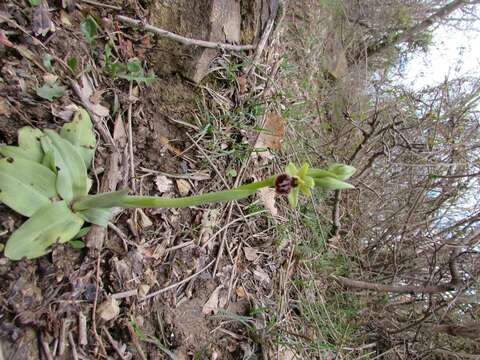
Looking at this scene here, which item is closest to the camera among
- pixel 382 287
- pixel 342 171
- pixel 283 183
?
pixel 283 183

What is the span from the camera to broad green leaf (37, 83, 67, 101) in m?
1.38

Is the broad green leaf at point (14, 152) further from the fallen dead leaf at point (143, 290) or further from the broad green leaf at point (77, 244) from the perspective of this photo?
the fallen dead leaf at point (143, 290)

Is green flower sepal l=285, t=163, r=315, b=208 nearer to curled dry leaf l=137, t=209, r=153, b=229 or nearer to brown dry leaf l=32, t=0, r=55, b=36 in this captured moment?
curled dry leaf l=137, t=209, r=153, b=229

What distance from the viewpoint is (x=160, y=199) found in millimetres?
1153

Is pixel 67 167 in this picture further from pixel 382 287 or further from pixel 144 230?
pixel 382 287

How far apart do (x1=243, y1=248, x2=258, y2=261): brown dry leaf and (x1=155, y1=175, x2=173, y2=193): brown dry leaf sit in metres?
0.56

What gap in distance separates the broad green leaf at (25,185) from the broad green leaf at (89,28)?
0.66 meters

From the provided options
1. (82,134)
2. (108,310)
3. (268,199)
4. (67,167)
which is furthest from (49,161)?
(268,199)

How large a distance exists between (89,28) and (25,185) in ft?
2.52

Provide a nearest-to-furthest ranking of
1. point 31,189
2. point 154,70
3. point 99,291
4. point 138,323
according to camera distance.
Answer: point 31,189 < point 99,291 < point 138,323 < point 154,70

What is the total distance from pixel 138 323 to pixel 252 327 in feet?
2.09

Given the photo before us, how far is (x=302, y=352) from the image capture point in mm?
2006

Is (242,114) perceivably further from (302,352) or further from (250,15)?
(302,352)

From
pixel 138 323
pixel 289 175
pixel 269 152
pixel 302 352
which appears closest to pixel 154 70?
pixel 269 152
